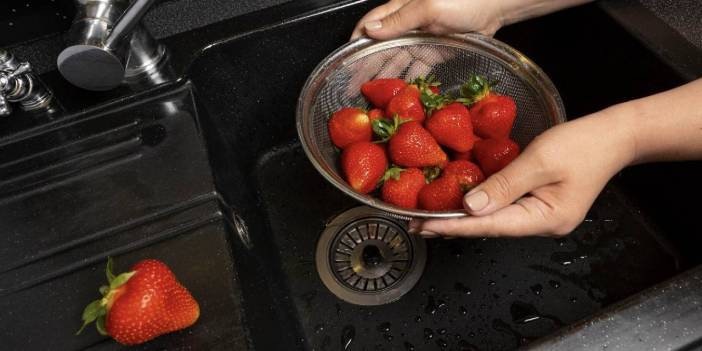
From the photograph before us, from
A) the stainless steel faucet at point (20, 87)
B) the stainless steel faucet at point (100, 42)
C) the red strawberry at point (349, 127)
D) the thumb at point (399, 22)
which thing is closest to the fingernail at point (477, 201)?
the red strawberry at point (349, 127)

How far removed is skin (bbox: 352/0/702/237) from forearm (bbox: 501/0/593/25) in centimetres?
24

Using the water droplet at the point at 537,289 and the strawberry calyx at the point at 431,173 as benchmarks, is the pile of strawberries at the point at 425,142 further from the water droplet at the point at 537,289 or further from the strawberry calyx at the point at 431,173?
the water droplet at the point at 537,289

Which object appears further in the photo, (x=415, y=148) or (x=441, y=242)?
(x=441, y=242)

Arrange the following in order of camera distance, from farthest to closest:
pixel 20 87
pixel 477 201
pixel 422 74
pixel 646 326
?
pixel 422 74
pixel 20 87
pixel 477 201
pixel 646 326

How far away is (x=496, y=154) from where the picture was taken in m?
0.68

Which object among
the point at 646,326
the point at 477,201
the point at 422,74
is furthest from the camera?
the point at 422,74

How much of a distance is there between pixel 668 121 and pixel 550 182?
0.55ft

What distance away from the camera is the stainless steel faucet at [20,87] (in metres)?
0.64

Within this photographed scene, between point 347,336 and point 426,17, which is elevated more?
point 426,17

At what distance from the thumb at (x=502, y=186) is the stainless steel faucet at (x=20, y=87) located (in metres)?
0.61

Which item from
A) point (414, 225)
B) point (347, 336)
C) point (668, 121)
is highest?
point (668, 121)

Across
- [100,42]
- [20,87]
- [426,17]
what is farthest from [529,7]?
[20,87]

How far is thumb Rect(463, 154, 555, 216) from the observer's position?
56 centimetres

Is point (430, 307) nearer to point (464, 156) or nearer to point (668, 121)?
point (464, 156)
